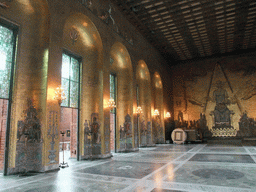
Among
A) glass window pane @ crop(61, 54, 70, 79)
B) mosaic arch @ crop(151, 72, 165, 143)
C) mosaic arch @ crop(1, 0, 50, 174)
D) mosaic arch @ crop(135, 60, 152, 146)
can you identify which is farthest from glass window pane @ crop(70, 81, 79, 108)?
mosaic arch @ crop(151, 72, 165, 143)

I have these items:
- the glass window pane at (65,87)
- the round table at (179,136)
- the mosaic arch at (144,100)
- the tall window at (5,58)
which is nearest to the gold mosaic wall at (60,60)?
the tall window at (5,58)

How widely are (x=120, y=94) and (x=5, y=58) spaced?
816 centimetres

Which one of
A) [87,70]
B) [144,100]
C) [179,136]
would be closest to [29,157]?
[87,70]

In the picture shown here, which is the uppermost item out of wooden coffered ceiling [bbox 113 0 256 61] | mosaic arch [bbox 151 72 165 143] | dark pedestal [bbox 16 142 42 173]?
wooden coffered ceiling [bbox 113 0 256 61]

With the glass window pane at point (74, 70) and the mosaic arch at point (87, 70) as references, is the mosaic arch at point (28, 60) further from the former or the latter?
the glass window pane at point (74, 70)

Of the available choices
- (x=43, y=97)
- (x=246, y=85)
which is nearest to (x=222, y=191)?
(x=43, y=97)

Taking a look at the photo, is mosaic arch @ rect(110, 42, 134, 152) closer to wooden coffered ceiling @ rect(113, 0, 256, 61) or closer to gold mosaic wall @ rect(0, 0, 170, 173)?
gold mosaic wall @ rect(0, 0, 170, 173)

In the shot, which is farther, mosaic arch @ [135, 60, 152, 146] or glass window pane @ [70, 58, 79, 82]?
mosaic arch @ [135, 60, 152, 146]

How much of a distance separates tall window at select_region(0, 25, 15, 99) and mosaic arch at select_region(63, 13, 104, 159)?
8.86ft

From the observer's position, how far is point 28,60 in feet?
27.3

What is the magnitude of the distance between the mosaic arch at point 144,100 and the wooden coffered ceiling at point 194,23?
3212mm

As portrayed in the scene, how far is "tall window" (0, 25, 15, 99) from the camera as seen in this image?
7.60m

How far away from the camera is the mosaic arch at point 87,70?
1059 centimetres

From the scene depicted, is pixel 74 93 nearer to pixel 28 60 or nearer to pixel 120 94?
pixel 28 60
